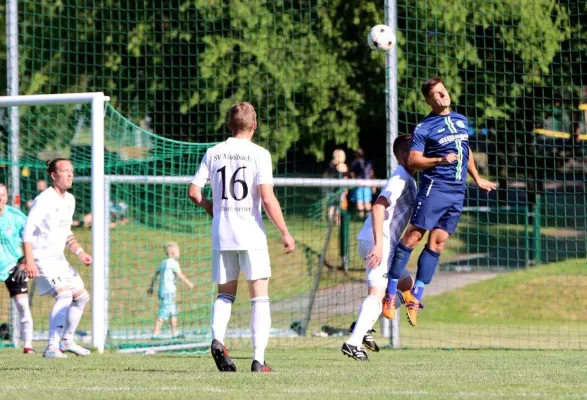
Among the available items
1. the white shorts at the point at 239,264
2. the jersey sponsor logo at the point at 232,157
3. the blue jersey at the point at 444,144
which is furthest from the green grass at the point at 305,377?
the blue jersey at the point at 444,144

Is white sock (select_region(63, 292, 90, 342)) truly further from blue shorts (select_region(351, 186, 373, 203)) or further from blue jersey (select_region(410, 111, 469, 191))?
blue shorts (select_region(351, 186, 373, 203))

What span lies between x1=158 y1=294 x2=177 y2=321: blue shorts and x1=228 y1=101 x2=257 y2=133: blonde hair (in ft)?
18.7

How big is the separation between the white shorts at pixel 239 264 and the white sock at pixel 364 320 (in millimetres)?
1290

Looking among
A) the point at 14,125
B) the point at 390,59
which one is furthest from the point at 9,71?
the point at 390,59

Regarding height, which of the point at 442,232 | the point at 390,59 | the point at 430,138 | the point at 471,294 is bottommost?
the point at 471,294

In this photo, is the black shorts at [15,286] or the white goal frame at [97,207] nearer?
the white goal frame at [97,207]

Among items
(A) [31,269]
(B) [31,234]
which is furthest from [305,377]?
(B) [31,234]

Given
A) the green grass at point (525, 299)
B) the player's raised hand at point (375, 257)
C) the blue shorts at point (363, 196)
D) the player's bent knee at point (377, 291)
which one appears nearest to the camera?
the player's raised hand at point (375, 257)

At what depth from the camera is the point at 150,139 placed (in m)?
13.1

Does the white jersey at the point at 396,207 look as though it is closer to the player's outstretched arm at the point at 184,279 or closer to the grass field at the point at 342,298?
the grass field at the point at 342,298

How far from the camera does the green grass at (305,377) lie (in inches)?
256

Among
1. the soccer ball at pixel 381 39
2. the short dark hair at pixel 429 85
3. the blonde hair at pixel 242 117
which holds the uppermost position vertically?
the soccer ball at pixel 381 39

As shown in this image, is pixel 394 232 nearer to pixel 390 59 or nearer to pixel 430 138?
pixel 430 138

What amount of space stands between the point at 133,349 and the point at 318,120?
11625mm
